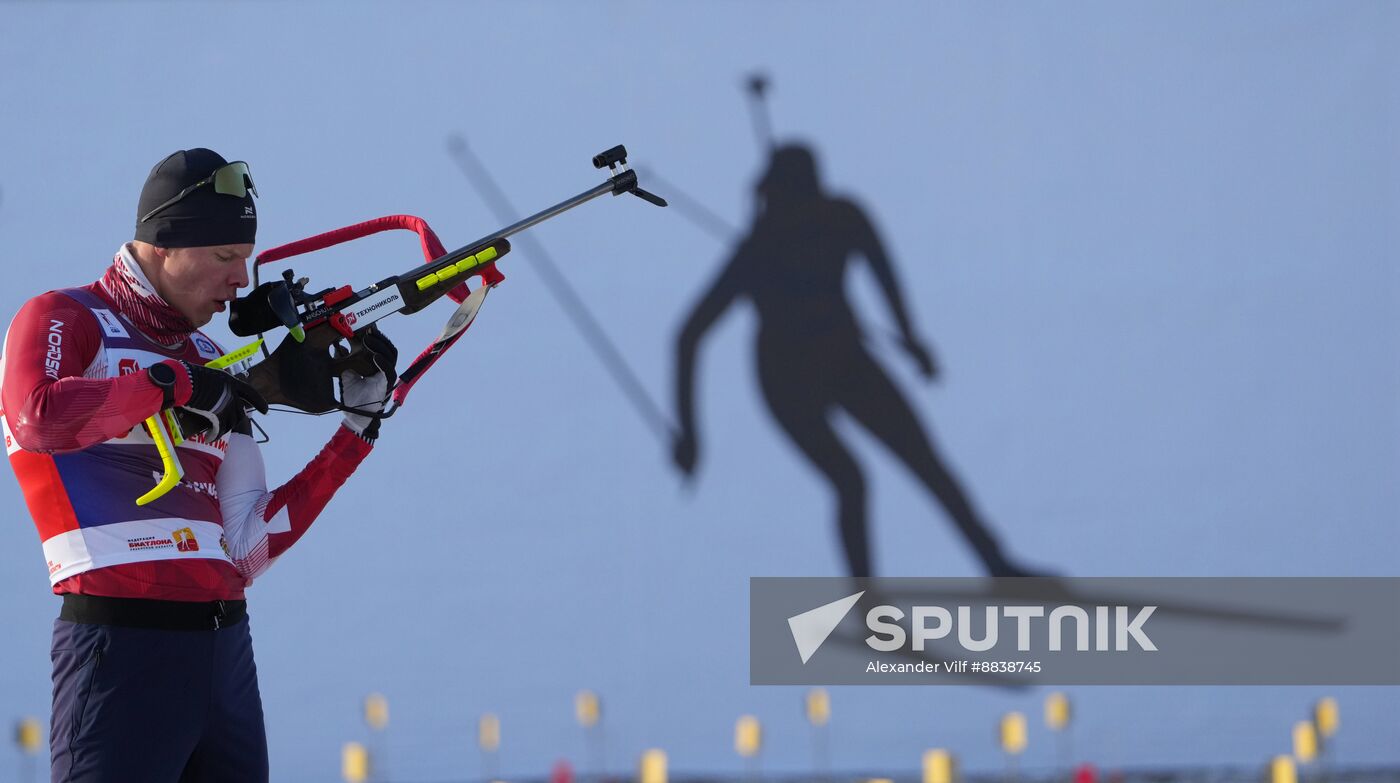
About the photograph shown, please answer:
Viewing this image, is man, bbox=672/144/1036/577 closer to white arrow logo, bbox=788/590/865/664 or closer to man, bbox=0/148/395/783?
white arrow logo, bbox=788/590/865/664

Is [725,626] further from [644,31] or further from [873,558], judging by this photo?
[644,31]

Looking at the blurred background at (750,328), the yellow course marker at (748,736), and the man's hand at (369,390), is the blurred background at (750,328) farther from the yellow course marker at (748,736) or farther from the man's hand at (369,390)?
the man's hand at (369,390)

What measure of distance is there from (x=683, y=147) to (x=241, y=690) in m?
2.94

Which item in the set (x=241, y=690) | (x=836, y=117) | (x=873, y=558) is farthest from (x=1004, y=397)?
(x=241, y=690)

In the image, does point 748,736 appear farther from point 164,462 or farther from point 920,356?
point 164,462

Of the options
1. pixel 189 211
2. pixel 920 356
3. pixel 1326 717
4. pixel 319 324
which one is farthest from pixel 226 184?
pixel 1326 717

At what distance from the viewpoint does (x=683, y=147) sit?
4.10m

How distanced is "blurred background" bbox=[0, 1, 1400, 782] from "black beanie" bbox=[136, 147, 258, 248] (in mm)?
2483

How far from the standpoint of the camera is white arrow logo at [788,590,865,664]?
3852 mm

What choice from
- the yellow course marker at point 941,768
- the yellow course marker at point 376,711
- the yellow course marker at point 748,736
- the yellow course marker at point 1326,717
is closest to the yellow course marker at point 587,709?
the yellow course marker at point 748,736

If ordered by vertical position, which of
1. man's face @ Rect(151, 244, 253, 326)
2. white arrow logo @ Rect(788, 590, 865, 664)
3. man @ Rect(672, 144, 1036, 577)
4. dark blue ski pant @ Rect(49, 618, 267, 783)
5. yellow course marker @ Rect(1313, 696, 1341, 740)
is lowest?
yellow course marker @ Rect(1313, 696, 1341, 740)

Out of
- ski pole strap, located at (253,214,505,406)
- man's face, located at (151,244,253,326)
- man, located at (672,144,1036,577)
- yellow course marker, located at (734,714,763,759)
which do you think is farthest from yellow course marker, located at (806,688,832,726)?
man's face, located at (151,244,253,326)

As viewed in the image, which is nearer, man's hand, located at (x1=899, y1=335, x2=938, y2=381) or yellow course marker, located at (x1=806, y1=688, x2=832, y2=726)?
yellow course marker, located at (x1=806, y1=688, x2=832, y2=726)

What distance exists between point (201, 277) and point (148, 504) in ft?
0.71
